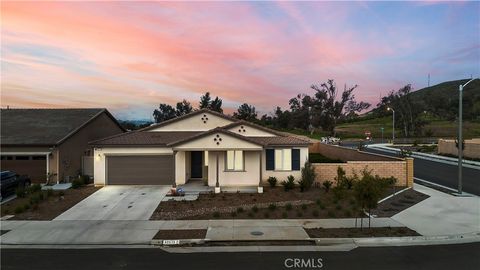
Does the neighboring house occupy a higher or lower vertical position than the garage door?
higher

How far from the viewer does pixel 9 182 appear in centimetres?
2022

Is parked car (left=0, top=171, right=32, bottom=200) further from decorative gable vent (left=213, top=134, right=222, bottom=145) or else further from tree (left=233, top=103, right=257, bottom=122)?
tree (left=233, top=103, right=257, bottom=122)

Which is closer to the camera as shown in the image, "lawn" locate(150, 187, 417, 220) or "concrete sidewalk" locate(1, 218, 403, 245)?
"concrete sidewalk" locate(1, 218, 403, 245)

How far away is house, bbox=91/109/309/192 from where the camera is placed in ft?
70.7

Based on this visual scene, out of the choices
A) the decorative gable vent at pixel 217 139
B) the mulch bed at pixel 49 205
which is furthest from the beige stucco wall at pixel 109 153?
the decorative gable vent at pixel 217 139

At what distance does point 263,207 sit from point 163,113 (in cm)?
7704

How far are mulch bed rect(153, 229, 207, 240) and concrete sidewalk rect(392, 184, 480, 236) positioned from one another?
7835mm

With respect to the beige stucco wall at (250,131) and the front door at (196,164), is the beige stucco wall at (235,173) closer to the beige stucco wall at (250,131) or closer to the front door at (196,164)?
the front door at (196,164)

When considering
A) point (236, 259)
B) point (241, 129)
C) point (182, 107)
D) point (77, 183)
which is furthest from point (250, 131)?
point (182, 107)

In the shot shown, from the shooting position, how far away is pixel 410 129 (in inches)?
3519

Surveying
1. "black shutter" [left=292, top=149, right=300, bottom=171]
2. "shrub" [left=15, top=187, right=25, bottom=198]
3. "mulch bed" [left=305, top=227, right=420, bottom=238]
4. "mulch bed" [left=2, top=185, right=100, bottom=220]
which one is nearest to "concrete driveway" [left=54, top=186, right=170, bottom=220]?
"mulch bed" [left=2, top=185, right=100, bottom=220]

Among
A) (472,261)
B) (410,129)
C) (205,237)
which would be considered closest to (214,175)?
(205,237)

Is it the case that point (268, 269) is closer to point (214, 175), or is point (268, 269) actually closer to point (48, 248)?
point (48, 248)

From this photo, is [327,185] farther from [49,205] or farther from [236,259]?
[49,205]
